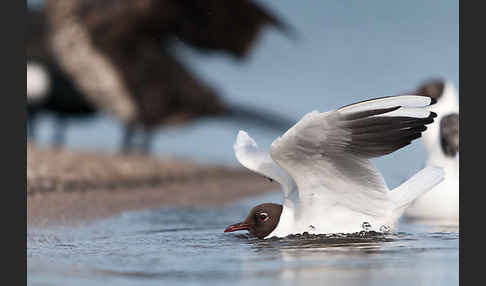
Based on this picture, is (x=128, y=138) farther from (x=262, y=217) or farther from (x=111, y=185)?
(x=262, y=217)

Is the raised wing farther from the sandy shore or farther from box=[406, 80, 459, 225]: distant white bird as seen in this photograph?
box=[406, 80, 459, 225]: distant white bird

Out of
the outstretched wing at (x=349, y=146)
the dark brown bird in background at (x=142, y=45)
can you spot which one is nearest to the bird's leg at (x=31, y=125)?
the dark brown bird in background at (x=142, y=45)

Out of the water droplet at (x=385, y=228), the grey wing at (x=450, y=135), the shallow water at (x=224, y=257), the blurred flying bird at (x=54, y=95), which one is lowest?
the shallow water at (x=224, y=257)

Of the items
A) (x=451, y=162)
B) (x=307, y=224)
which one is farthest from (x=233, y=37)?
(x=307, y=224)

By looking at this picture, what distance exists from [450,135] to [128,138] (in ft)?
19.9

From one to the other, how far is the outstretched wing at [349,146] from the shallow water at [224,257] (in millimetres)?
285

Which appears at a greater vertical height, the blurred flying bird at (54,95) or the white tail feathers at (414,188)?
the blurred flying bird at (54,95)

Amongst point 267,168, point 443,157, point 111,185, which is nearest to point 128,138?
point 111,185

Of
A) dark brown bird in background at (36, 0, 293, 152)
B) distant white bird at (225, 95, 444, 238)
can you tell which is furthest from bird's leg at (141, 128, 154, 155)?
distant white bird at (225, 95, 444, 238)

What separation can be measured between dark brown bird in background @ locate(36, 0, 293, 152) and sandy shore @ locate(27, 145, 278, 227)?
3.59 feet

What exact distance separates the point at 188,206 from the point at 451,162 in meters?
2.43

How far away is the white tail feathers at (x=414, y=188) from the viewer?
450 cm

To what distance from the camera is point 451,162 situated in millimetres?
6367

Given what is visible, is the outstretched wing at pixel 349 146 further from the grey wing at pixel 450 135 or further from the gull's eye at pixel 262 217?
the grey wing at pixel 450 135
